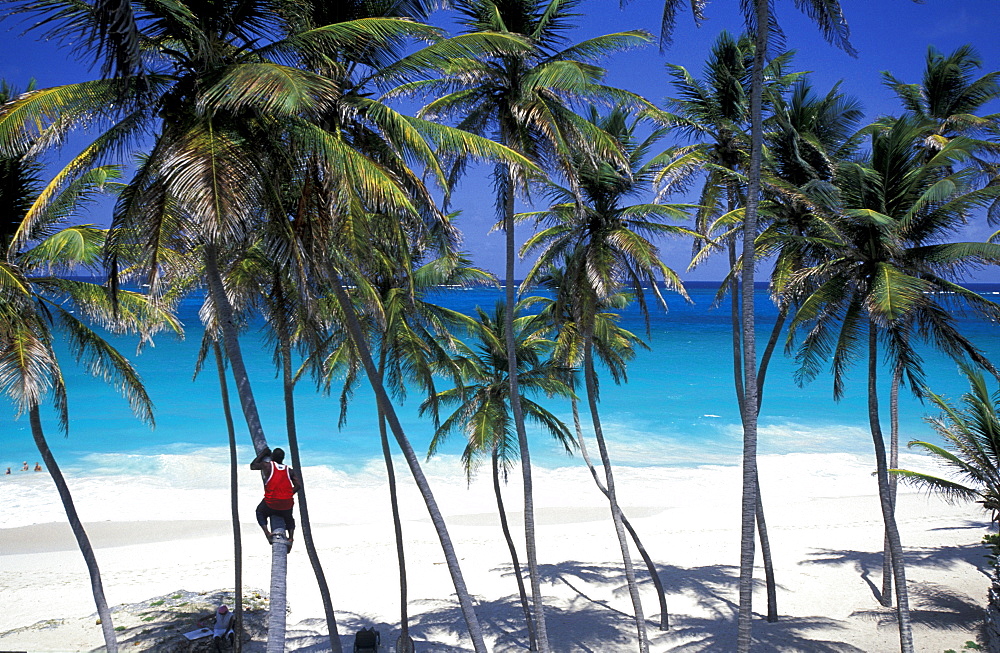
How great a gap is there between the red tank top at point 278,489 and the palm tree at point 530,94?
4.55 m

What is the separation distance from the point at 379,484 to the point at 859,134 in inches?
891

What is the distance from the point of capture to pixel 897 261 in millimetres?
10195

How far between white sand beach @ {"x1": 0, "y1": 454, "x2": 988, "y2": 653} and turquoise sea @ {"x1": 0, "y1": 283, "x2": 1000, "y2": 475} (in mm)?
3886

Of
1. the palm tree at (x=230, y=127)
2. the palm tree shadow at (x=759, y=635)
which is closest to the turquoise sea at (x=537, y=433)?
the palm tree shadow at (x=759, y=635)

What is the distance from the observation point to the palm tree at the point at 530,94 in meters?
10.2

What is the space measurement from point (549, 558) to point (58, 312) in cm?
1383

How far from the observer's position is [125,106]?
7.52 meters

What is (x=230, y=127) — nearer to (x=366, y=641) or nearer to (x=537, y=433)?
(x=366, y=641)

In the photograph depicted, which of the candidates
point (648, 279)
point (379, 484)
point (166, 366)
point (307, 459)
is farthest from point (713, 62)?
point (166, 366)

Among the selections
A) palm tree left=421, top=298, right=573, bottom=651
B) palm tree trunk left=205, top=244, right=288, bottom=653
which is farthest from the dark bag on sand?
palm tree trunk left=205, top=244, right=288, bottom=653

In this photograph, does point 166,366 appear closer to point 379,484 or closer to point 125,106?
point 379,484

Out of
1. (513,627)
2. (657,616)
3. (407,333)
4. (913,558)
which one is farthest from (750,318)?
(913,558)

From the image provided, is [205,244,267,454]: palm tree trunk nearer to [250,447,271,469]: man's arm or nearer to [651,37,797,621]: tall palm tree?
[250,447,271,469]: man's arm

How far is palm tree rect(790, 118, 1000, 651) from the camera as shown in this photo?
31.3 ft
